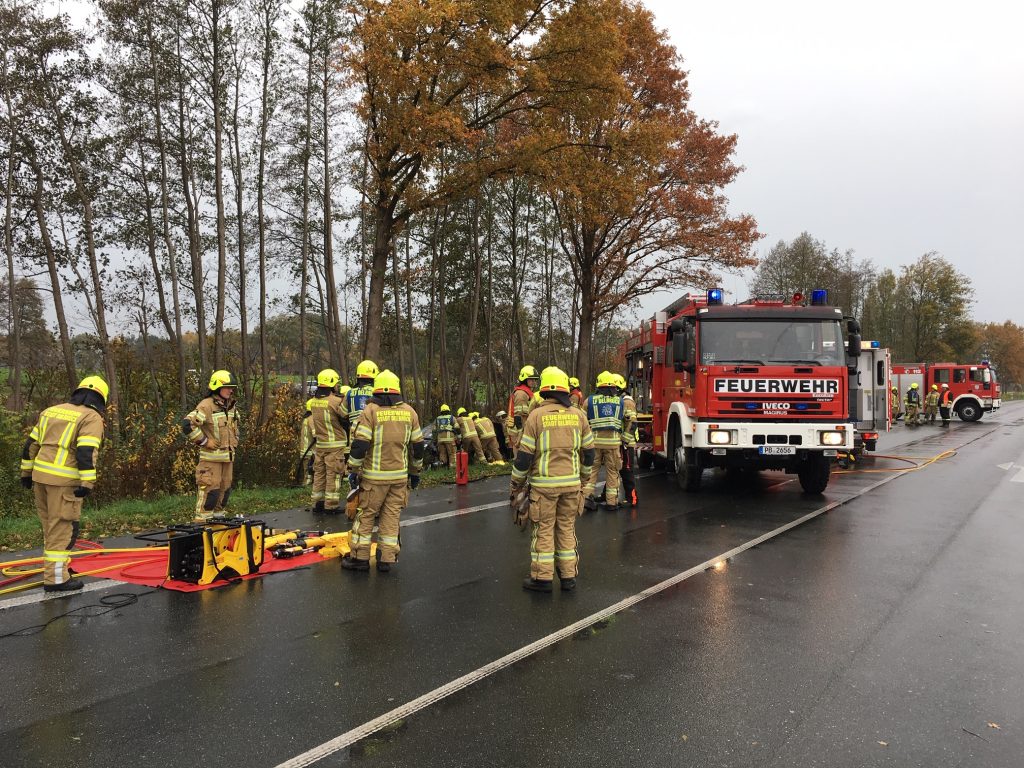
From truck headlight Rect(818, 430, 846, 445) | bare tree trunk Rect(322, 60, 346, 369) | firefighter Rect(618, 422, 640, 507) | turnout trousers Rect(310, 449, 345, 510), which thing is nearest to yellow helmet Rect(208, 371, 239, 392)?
turnout trousers Rect(310, 449, 345, 510)

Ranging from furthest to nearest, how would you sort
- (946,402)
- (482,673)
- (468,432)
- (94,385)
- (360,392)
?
1. (946,402)
2. (468,432)
3. (360,392)
4. (94,385)
5. (482,673)

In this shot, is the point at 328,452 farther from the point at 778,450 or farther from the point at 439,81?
the point at 439,81

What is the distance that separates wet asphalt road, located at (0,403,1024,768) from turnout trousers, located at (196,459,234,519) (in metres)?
2.16

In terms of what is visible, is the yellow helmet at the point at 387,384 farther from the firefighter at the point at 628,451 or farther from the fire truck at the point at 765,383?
the fire truck at the point at 765,383

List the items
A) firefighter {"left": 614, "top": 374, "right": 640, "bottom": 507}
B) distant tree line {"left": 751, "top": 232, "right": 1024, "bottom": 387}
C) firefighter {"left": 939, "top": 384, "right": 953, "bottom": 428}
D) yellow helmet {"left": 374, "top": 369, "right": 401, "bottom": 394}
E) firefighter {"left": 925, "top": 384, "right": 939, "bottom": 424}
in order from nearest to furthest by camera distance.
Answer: yellow helmet {"left": 374, "top": 369, "right": 401, "bottom": 394} < firefighter {"left": 614, "top": 374, "right": 640, "bottom": 507} < firefighter {"left": 925, "top": 384, "right": 939, "bottom": 424} < firefighter {"left": 939, "top": 384, "right": 953, "bottom": 428} < distant tree line {"left": 751, "top": 232, "right": 1024, "bottom": 387}

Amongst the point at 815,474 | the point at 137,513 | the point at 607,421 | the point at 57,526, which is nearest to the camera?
the point at 57,526

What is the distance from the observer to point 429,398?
86.0 ft

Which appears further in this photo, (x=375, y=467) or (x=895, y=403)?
(x=895, y=403)

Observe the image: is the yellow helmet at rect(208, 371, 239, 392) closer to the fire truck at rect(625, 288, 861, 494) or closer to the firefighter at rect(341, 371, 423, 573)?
the firefighter at rect(341, 371, 423, 573)

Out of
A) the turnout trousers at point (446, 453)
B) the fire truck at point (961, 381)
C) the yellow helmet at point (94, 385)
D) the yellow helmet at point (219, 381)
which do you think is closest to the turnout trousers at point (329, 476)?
the yellow helmet at point (219, 381)

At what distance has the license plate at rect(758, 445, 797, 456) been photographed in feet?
32.5

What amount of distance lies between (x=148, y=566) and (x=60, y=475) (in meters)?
1.27

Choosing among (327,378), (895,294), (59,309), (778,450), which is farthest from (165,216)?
(895,294)

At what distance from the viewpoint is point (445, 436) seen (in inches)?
560
